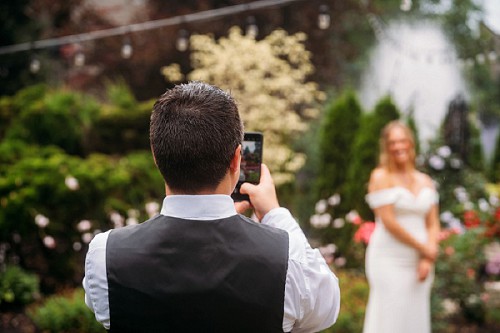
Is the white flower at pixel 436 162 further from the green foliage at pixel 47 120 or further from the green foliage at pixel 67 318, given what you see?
the green foliage at pixel 67 318

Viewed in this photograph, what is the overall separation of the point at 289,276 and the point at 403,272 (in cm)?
364

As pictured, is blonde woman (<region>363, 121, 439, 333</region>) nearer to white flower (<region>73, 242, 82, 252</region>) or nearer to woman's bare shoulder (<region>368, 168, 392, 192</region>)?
woman's bare shoulder (<region>368, 168, 392, 192</region>)

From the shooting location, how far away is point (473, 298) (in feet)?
21.7

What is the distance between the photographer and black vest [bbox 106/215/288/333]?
1508 millimetres

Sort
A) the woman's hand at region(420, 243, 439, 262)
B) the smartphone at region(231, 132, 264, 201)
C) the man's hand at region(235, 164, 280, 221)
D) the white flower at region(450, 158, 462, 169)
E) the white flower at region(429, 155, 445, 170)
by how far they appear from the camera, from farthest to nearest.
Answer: the white flower at region(450, 158, 462, 169) → the white flower at region(429, 155, 445, 170) → the woman's hand at region(420, 243, 439, 262) → the smartphone at region(231, 132, 264, 201) → the man's hand at region(235, 164, 280, 221)

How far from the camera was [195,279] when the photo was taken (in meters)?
1.51

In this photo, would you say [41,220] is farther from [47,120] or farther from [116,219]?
[47,120]

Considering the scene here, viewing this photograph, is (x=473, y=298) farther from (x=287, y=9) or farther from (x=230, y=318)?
(x=287, y=9)

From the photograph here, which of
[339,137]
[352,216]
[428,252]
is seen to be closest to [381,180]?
[428,252]

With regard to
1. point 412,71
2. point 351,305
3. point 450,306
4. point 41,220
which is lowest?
point 450,306

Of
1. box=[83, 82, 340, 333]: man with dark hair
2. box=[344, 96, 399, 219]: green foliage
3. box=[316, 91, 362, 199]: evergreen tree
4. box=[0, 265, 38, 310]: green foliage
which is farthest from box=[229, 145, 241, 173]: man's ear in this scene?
box=[316, 91, 362, 199]: evergreen tree

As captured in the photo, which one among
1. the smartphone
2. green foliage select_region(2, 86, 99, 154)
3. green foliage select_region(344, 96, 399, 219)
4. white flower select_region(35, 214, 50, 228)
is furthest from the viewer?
green foliage select_region(344, 96, 399, 219)

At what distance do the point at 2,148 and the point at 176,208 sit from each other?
649 cm

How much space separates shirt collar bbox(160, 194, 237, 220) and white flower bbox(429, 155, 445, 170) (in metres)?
8.43
